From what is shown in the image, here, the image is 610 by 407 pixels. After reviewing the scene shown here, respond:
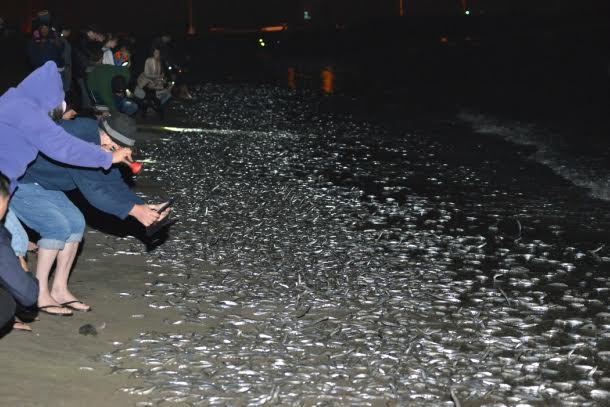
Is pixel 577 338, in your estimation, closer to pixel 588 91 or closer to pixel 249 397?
pixel 249 397

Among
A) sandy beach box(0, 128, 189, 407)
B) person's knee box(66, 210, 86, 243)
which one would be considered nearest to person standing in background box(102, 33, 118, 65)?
sandy beach box(0, 128, 189, 407)

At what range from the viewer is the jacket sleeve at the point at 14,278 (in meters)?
5.55

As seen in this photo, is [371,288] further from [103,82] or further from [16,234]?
[103,82]

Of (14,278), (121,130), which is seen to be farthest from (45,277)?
(14,278)

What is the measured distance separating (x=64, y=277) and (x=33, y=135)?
1340mm

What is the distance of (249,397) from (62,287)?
212cm

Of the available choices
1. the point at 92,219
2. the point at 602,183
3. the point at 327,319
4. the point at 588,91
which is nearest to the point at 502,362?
the point at 327,319

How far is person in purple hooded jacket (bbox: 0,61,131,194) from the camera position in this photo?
253 inches

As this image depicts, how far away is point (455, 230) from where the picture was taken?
36.7ft

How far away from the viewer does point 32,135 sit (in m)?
6.45

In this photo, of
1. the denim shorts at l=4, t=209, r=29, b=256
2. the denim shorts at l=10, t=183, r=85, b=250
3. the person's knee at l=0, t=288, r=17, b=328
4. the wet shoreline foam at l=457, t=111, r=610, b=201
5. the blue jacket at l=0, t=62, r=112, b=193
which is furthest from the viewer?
the wet shoreline foam at l=457, t=111, r=610, b=201

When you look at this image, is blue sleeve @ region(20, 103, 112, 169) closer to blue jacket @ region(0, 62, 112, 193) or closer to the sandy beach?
blue jacket @ region(0, 62, 112, 193)

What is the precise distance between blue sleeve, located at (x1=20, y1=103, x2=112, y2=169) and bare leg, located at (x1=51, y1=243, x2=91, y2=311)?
36.3 inches

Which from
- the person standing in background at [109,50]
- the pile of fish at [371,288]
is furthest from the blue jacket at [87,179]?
the person standing in background at [109,50]
